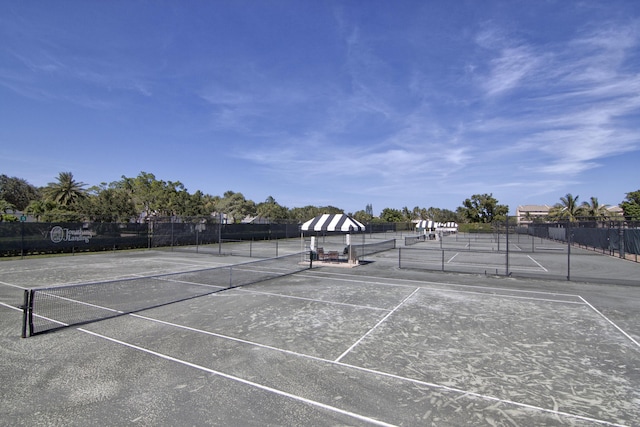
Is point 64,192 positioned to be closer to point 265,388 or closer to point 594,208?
point 265,388

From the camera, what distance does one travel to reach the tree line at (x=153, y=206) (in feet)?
149

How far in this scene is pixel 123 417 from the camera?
15.3 ft

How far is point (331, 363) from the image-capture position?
6535 mm

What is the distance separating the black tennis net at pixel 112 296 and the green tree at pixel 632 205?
224ft

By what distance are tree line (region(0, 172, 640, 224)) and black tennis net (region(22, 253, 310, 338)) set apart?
1895cm

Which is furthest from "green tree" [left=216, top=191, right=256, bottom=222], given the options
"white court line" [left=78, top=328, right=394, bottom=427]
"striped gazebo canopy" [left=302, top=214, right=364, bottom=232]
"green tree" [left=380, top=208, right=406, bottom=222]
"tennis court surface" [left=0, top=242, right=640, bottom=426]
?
"white court line" [left=78, top=328, right=394, bottom=427]

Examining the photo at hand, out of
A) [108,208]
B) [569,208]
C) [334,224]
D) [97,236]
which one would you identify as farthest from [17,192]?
[569,208]

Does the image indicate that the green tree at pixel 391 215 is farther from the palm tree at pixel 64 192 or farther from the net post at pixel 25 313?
the net post at pixel 25 313

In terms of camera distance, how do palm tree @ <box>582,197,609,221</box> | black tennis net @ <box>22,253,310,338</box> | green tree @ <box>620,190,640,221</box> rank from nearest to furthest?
black tennis net @ <box>22,253,310,338</box>, green tree @ <box>620,190,640,221</box>, palm tree @ <box>582,197,609,221</box>

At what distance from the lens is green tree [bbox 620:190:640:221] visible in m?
60.5

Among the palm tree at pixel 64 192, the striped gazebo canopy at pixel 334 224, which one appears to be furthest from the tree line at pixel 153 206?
the striped gazebo canopy at pixel 334 224

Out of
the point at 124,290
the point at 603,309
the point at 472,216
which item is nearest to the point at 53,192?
the point at 124,290

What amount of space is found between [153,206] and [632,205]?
87500 mm

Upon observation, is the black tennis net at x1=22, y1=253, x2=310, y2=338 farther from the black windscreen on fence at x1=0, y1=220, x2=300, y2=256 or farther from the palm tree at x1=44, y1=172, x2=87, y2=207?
the palm tree at x1=44, y1=172, x2=87, y2=207
